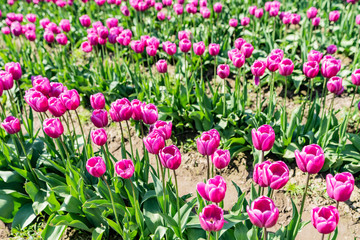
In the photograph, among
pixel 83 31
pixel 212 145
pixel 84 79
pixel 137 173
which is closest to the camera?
pixel 212 145

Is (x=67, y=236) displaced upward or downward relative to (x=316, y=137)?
downward

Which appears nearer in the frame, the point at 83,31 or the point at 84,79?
the point at 84,79

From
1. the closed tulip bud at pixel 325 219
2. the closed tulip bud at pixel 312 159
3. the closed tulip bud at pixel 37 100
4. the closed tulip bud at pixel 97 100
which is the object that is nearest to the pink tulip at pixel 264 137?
the closed tulip bud at pixel 312 159

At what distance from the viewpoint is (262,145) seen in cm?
221

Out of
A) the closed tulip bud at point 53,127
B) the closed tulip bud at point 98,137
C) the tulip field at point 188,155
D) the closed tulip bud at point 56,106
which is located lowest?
the tulip field at point 188,155

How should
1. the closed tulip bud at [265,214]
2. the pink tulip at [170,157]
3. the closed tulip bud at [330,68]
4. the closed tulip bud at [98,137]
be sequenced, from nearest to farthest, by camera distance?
the closed tulip bud at [265,214] → the pink tulip at [170,157] → the closed tulip bud at [98,137] → the closed tulip bud at [330,68]

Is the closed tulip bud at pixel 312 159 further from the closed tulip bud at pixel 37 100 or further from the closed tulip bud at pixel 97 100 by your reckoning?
the closed tulip bud at pixel 37 100

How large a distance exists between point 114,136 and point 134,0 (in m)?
2.26

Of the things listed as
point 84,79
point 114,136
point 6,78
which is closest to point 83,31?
point 84,79

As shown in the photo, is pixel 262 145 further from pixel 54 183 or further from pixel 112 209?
pixel 54 183

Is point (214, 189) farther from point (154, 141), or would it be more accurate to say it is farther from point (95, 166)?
point (95, 166)

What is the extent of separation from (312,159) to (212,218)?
0.65 m

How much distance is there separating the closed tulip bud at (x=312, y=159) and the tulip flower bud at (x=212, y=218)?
57cm

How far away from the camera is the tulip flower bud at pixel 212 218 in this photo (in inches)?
70.9
